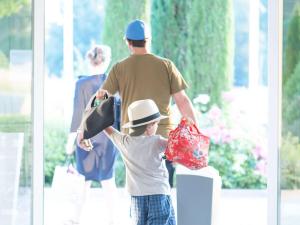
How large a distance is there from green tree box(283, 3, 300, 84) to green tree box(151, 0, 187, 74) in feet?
11.8

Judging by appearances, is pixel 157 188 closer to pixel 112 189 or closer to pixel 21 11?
pixel 21 11

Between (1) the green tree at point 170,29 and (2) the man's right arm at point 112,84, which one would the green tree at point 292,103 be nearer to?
(2) the man's right arm at point 112,84

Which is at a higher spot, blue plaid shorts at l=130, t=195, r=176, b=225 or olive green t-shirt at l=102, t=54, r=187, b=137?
olive green t-shirt at l=102, t=54, r=187, b=137

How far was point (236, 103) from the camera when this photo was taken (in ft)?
26.9

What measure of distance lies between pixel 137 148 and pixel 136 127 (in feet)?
0.43

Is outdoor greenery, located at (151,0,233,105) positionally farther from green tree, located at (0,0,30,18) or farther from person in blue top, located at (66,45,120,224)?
green tree, located at (0,0,30,18)

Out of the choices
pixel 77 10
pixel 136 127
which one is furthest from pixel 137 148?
pixel 77 10

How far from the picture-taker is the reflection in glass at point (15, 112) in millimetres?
4355

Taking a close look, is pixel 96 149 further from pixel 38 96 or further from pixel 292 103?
pixel 292 103

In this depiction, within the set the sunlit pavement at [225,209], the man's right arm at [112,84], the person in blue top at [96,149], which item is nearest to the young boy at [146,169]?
the man's right arm at [112,84]

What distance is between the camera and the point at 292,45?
14.7 ft

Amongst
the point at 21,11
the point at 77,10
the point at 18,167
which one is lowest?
the point at 18,167

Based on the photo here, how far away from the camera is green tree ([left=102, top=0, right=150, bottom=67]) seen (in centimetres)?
798

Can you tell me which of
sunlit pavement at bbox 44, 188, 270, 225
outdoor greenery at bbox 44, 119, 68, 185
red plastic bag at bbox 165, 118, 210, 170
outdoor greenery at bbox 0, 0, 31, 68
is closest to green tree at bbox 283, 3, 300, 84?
red plastic bag at bbox 165, 118, 210, 170
